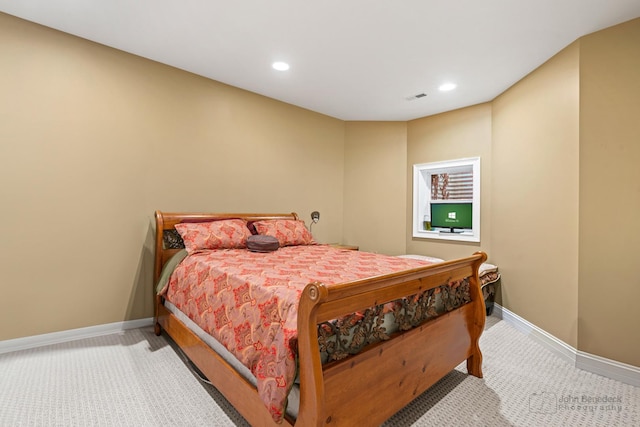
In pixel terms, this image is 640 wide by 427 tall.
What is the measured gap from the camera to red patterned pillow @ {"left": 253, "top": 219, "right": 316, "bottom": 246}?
11.0ft

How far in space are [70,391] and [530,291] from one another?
12.5 ft

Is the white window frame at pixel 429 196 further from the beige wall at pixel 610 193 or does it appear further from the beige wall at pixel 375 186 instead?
the beige wall at pixel 610 193

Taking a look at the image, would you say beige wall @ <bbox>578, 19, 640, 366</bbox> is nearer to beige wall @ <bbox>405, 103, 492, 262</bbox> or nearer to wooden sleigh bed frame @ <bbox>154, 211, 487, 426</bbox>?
wooden sleigh bed frame @ <bbox>154, 211, 487, 426</bbox>

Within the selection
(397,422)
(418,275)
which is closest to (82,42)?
(418,275)

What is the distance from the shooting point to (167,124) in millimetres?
3186

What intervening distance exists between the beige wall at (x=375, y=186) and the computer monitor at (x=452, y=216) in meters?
0.46

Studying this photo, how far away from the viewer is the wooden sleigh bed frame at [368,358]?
1.17 m

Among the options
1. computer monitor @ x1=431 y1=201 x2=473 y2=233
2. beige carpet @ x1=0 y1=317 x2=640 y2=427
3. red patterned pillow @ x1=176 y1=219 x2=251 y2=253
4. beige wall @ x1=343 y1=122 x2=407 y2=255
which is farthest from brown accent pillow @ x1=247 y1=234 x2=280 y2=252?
computer monitor @ x1=431 y1=201 x2=473 y2=233

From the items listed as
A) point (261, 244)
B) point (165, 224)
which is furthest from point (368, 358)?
point (165, 224)

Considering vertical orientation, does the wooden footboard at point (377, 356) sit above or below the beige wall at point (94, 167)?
below

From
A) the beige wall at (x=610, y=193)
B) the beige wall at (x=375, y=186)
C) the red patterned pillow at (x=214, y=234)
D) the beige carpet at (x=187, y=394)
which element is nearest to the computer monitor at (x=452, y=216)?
the beige wall at (x=375, y=186)

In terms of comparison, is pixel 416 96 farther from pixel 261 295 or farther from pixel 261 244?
pixel 261 295

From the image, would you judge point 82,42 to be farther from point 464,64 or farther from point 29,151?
point 464,64

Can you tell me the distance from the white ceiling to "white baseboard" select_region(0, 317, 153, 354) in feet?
8.43
